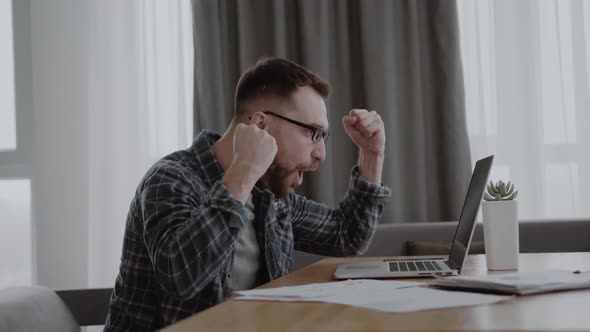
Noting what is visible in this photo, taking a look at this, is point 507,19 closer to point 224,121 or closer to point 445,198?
point 445,198

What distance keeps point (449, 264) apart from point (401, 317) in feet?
2.50

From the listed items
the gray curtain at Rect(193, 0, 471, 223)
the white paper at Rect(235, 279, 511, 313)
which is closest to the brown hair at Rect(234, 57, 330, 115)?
the white paper at Rect(235, 279, 511, 313)

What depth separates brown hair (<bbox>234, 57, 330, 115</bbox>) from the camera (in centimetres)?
176

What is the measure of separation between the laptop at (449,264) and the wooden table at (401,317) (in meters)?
0.40

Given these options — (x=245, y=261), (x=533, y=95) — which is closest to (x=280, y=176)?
(x=245, y=261)

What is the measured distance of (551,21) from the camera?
3.07m

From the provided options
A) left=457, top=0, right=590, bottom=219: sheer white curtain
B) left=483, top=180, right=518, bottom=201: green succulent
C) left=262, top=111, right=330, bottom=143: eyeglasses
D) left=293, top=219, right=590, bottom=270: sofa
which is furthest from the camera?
left=457, top=0, right=590, bottom=219: sheer white curtain

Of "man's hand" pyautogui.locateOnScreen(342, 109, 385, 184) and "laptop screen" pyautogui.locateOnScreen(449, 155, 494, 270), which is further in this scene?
"man's hand" pyautogui.locateOnScreen(342, 109, 385, 184)

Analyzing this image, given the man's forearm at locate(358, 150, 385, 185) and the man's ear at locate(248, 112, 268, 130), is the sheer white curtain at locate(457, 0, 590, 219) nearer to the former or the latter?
the man's forearm at locate(358, 150, 385, 185)

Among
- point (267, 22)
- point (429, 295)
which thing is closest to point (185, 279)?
point (429, 295)

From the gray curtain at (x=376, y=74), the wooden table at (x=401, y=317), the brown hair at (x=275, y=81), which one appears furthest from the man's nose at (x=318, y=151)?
the gray curtain at (x=376, y=74)

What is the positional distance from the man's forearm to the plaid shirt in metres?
0.25

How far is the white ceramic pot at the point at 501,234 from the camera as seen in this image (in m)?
1.48

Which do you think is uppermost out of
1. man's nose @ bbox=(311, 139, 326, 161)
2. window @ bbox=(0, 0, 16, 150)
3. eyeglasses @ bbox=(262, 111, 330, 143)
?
window @ bbox=(0, 0, 16, 150)
